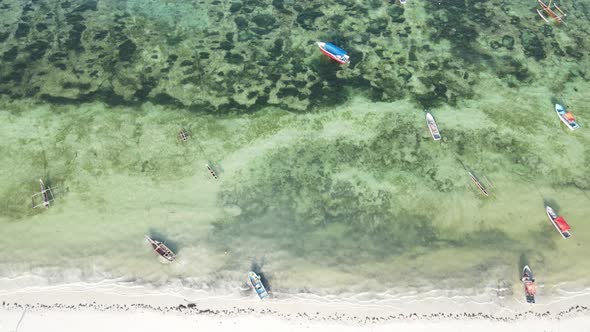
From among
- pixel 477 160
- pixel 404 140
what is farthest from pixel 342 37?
pixel 477 160

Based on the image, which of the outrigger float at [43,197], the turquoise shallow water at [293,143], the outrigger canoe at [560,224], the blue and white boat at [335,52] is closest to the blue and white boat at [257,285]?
the turquoise shallow water at [293,143]

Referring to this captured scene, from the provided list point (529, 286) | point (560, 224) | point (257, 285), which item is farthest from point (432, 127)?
point (257, 285)

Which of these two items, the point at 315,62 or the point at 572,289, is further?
the point at 315,62

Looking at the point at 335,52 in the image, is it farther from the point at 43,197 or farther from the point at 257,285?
the point at 43,197

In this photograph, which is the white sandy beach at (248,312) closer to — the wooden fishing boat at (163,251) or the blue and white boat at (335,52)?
the wooden fishing boat at (163,251)

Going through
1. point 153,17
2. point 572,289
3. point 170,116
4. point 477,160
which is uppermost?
point 153,17

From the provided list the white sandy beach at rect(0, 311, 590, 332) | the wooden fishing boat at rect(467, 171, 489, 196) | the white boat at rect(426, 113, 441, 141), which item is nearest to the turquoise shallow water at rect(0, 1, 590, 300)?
the wooden fishing boat at rect(467, 171, 489, 196)

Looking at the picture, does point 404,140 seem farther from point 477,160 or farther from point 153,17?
point 153,17
